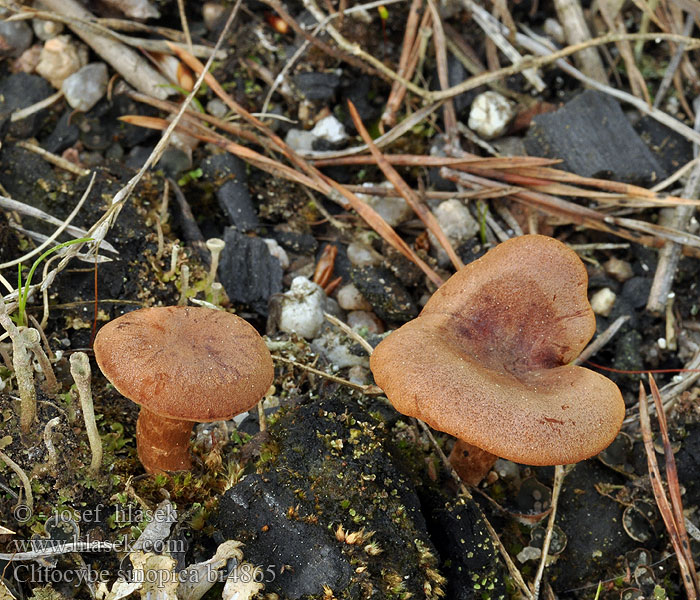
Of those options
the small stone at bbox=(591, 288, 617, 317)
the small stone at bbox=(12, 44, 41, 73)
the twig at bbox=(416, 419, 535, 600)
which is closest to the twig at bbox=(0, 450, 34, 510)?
the twig at bbox=(416, 419, 535, 600)

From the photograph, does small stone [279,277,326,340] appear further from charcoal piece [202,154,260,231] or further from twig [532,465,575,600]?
twig [532,465,575,600]

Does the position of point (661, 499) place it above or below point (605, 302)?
below

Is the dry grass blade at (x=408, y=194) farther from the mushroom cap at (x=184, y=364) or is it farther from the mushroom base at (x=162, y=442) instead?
the mushroom base at (x=162, y=442)

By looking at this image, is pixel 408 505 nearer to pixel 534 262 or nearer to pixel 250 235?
pixel 534 262

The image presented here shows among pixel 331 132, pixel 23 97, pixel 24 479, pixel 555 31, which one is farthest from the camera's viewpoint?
pixel 555 31

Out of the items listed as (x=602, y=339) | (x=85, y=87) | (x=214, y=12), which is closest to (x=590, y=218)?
(x=602, y=339)

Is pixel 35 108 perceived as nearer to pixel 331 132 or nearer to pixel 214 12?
pixel 214 12
